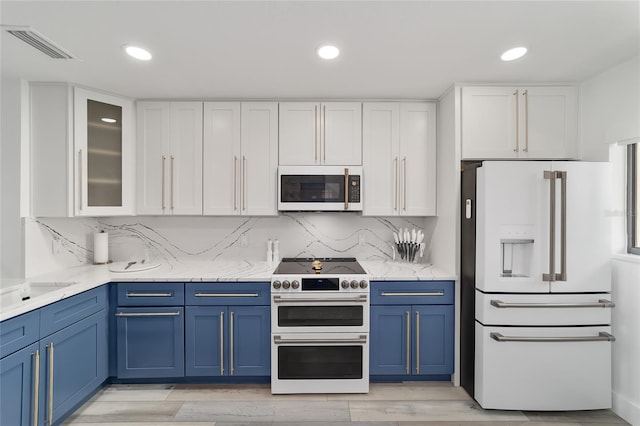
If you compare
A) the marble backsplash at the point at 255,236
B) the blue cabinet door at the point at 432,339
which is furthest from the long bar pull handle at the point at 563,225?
the marble backsplash at the point at 255,236

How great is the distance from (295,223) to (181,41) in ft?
6.05

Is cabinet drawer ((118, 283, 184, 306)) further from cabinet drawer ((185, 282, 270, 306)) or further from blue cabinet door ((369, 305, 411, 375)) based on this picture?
blue cabinet door ((369, 305, 411, 375))

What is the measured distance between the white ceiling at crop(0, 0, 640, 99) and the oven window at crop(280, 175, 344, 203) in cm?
73

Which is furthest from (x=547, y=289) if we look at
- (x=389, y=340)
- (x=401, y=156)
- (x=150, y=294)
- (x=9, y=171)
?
(x=9, y=171)

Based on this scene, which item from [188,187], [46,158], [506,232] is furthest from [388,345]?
[46,158]

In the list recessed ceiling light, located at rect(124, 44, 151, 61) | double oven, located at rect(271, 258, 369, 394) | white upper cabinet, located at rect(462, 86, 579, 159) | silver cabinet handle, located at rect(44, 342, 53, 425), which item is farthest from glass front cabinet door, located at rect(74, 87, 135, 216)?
white upper cabinet, located at rect(462, 86, 579, 159)

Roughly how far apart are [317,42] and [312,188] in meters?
1.26

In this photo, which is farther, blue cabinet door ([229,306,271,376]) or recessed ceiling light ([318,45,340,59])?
blue cabinet door ([229,306,271,376])

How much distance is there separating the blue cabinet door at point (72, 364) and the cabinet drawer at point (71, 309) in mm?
39

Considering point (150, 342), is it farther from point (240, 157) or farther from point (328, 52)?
point (328, 52)

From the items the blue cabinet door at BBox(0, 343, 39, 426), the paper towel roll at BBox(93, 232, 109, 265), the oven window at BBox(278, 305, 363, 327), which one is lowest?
the blue cabinet door at BBox(0, 343, 39, 426)

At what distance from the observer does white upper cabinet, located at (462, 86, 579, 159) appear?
103 inches

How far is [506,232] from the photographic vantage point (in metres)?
2.28

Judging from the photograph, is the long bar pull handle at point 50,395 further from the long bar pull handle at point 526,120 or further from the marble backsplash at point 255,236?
the long bar pull handle at point 526,120
